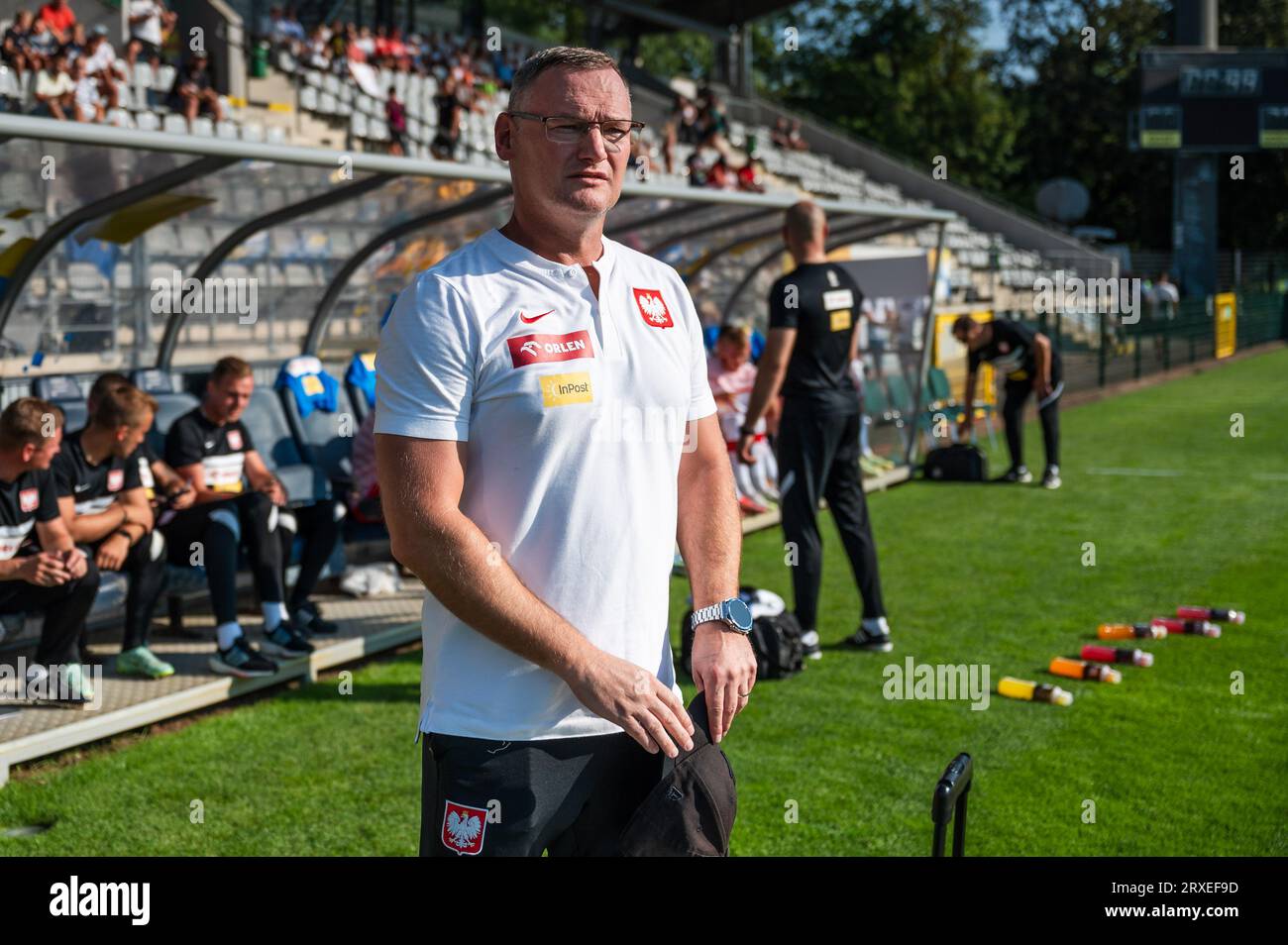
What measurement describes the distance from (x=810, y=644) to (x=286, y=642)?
2529mm

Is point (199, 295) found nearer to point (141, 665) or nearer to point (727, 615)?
point (141, 665)

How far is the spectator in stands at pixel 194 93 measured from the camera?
1789cm

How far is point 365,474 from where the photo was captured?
306 inches

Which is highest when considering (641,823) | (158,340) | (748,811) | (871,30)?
(871,30)

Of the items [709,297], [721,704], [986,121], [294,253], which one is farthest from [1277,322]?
[721,704]

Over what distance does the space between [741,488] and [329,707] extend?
19.1 ft

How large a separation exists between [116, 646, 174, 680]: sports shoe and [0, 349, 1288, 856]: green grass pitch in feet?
1.21

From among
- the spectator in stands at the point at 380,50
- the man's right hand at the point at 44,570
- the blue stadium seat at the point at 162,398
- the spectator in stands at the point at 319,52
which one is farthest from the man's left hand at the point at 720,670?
the spectator in stands at the point at 380,50

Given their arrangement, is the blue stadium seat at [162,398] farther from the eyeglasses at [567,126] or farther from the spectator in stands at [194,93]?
the spectator in stands at [194,93]

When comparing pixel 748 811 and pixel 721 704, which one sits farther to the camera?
pixel 748 811

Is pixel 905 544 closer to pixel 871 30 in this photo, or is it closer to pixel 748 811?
pixel 748 811

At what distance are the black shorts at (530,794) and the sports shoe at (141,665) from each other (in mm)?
4093

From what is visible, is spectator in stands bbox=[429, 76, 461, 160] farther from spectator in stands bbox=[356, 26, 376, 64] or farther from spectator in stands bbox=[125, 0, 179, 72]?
spectator in stands bbox=[125, 0, 179, 72]

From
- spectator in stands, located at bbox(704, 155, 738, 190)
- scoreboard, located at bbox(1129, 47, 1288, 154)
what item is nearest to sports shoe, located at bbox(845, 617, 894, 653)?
spectator in stands, located at bbox(704, 155, 738, 190)
